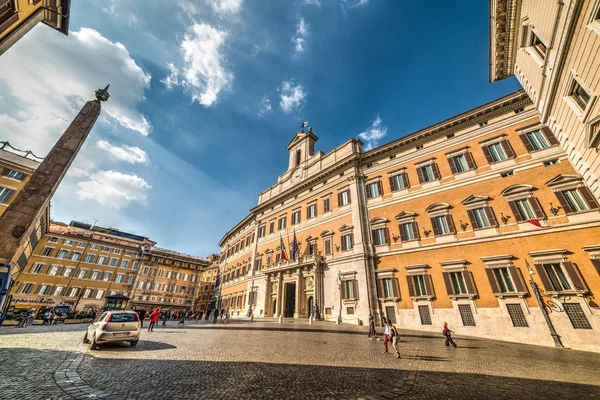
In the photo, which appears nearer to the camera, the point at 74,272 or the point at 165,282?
the point at 74,272

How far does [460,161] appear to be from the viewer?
18875mm

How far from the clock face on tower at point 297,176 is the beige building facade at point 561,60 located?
22.0 meters

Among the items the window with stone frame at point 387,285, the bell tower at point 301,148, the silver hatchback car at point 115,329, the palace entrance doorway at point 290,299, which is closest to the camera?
the silver hatchback car at point 115,329

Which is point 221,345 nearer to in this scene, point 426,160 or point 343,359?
point 343,359

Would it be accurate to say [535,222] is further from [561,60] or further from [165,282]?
[165,282]

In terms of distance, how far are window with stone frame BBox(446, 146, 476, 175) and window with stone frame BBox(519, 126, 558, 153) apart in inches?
125

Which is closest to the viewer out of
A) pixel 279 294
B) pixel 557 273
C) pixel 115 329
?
pixel 115 329

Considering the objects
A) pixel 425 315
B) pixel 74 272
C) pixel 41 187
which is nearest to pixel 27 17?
pixel 41 187

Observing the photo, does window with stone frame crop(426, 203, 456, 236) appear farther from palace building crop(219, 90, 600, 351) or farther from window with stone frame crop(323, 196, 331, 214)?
window with stone frame crop(323, 196, 331, 214)

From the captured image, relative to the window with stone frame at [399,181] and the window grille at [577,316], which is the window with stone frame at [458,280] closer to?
the window grille at [577,316]

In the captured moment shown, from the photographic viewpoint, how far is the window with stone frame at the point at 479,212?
16.1 m

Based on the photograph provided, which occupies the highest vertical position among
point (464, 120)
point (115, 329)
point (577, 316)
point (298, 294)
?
point (464, 120)

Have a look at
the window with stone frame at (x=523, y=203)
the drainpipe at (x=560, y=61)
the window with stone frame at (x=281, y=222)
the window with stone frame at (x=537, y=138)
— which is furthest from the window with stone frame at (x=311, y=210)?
the drainpipe at (x=560, y=61)

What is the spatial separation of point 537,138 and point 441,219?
26.5ft
